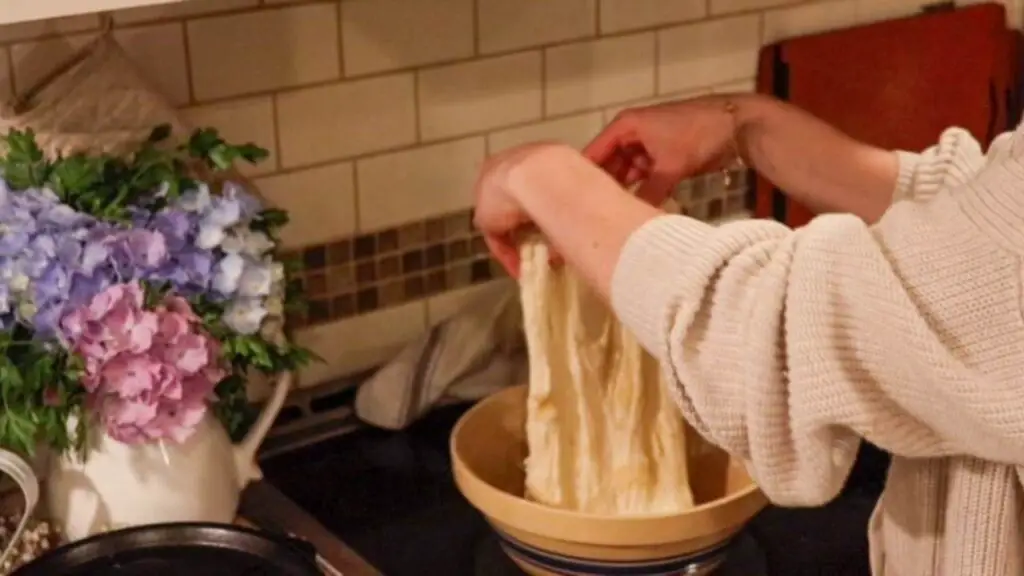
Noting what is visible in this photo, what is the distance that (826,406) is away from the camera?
0.78 m

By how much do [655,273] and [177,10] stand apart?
555 millimetres

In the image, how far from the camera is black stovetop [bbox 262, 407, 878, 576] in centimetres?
114

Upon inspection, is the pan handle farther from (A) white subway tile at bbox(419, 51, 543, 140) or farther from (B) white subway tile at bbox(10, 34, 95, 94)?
(A) white subway tile at bbox(419, 51, 543, 140)

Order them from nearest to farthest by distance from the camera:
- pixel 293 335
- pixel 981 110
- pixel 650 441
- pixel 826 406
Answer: pixel 826 406, pixel 650 441, pixel 293 335, pixel 981 110

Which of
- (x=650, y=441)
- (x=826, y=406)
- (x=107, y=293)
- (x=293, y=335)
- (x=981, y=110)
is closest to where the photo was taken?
(x=826, y=406)

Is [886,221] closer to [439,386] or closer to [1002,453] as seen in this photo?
[1002,453]

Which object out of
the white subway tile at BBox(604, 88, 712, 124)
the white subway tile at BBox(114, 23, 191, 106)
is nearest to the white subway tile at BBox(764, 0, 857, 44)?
the white subway tile at BBox(604, 88, 712, 124)

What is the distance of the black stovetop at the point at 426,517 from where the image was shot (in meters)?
1.14

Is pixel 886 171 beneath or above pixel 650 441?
above

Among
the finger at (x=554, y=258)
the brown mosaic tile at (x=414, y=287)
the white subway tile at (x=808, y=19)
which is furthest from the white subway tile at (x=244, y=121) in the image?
the white subway tile at (x=808, y=19)

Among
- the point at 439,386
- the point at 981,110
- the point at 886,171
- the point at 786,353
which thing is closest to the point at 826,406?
the point at 786,353

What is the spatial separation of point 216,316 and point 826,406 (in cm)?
47

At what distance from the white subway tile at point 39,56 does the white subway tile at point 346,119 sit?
198 millimetres

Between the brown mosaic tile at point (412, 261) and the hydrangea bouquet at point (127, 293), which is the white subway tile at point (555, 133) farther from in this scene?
the hydrangea bouquet at point (127, 293)
